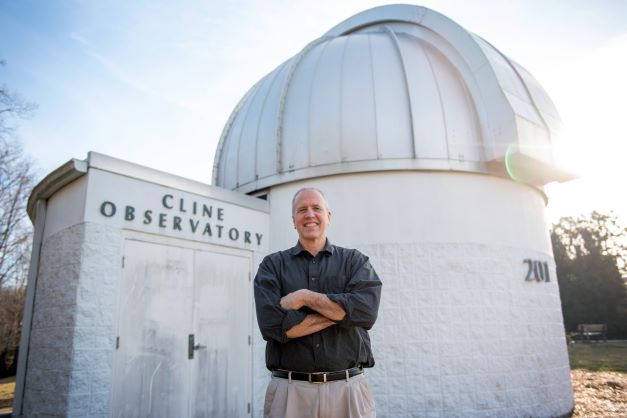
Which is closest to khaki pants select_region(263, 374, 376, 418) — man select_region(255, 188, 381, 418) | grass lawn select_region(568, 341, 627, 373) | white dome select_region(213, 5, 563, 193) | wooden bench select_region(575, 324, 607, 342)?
man select_region(255, 188, 381, 418)

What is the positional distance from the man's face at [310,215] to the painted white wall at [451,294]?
4067 mm

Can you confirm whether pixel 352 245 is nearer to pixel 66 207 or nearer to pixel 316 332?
pixel 66 207

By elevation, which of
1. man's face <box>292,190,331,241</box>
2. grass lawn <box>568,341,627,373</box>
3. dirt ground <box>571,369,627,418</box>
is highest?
man's face <box>292,190,331,241</box>

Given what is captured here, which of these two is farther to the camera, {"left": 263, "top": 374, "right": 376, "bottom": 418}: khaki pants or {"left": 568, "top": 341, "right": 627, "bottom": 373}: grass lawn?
{"left": 568, "top": 341, "right": 627, "bottom": 373}: grass lawn

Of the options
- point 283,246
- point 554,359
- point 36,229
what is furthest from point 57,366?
point 554,359

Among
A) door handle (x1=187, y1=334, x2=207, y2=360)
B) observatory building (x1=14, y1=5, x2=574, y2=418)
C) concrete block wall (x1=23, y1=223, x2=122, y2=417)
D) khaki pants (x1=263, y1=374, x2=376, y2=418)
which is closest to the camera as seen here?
khaki pants (x1=263, y1=374, x2=376, y2=418)

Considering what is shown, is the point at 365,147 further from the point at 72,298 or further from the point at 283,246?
the point at 72,298

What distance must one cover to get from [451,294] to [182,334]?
157 inches

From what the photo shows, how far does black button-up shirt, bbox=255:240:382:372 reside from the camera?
2510mm

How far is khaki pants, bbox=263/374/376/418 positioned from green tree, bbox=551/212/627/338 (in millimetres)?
28030

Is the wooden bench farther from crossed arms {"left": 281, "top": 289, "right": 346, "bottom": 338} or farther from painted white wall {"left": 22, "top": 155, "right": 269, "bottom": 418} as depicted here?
crossed arms {"left": 281, "top": 289, "right": 346, "bottom": 338}

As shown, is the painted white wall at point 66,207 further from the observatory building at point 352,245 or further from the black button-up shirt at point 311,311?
the black button-up shirt at point 311,311

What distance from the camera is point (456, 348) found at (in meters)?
6.36

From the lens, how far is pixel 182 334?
5.85 m
